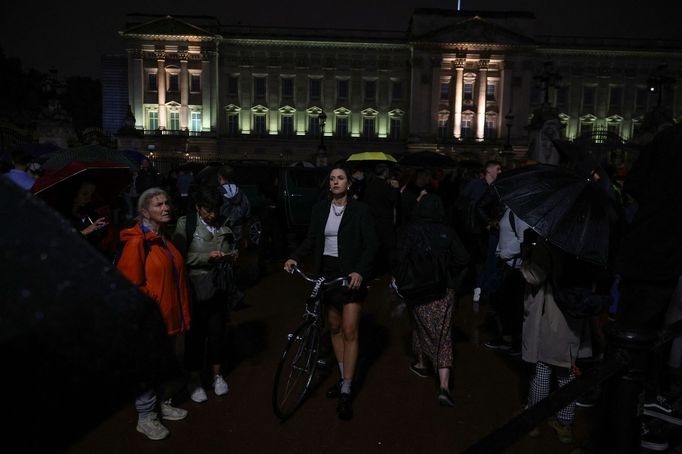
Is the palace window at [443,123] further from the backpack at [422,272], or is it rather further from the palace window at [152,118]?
the backpack at [422,272]

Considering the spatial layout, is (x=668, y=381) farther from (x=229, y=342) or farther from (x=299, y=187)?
(x=299, y=187)

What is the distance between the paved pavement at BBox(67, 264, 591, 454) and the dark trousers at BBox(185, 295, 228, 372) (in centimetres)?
34

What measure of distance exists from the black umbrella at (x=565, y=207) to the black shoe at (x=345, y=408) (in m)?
2.09

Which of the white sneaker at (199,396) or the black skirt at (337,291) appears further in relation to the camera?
the white sneaker at (199,396)

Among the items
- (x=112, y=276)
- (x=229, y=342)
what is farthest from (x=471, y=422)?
(x=112, y=276)

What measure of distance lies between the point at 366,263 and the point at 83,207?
8.49ft

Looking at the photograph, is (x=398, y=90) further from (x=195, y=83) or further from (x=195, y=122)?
(x=195, y=122)

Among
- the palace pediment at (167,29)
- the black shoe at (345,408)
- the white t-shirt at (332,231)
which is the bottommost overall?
the black shoe at (345,408)

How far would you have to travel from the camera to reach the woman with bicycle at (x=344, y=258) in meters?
4.42

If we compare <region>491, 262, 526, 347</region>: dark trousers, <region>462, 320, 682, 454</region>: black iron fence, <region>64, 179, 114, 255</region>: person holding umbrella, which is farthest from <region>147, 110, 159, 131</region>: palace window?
<region>462, 320, 682, 454</region>: black iron fence

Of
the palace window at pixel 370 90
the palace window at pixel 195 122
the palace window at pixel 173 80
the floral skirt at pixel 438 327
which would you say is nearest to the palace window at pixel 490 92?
the palace window at pixel 370 90

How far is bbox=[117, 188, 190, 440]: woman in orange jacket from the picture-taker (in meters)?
3.83

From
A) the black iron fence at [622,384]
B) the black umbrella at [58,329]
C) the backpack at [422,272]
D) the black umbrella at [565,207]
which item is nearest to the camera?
the black umbrella at [58,329]

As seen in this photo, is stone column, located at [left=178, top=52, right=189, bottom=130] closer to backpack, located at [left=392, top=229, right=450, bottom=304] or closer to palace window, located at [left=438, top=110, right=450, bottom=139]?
palace window, located at [left=438, top=110, right=450, bottom=139]
